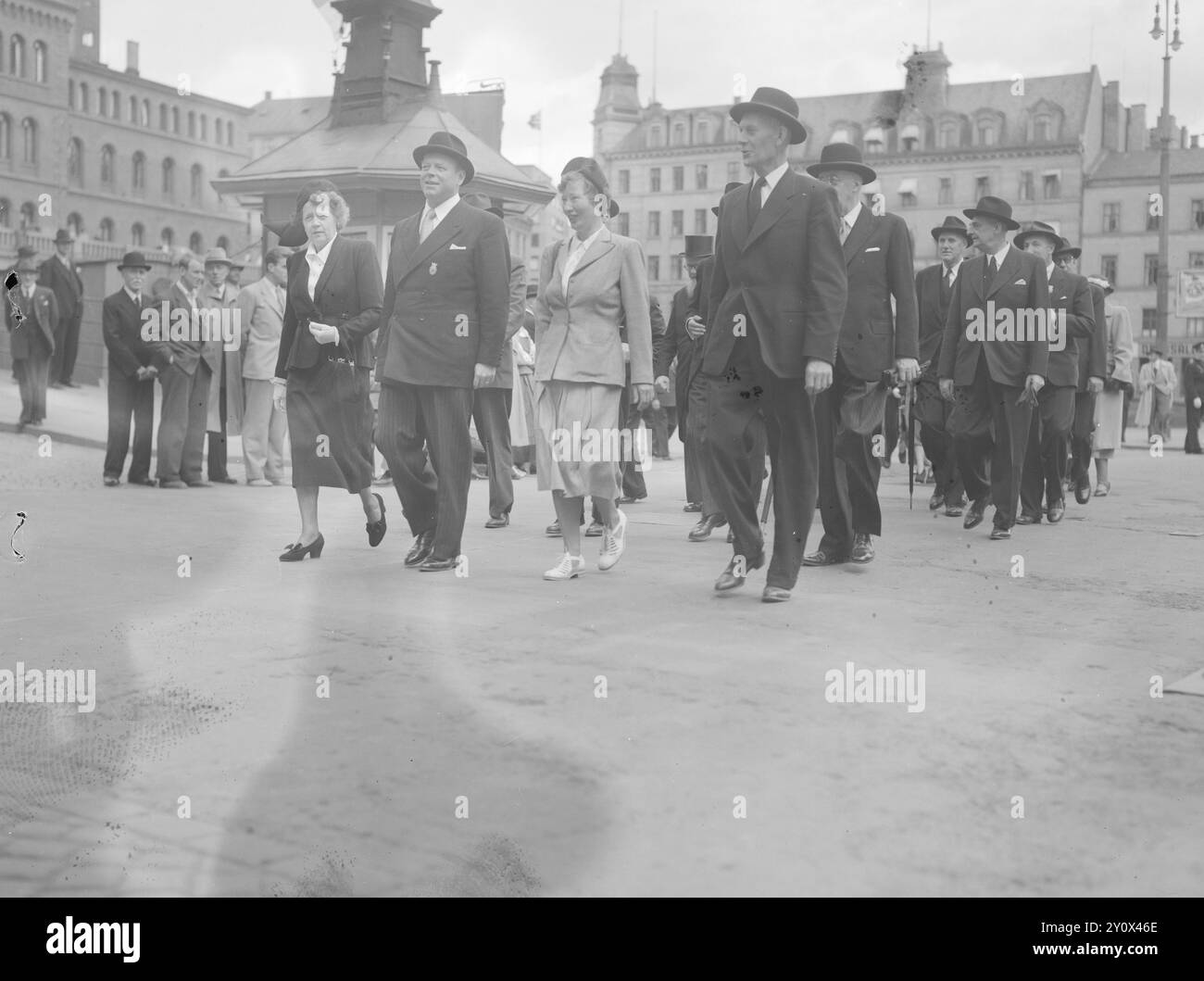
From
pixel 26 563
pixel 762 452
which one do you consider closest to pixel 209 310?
pixel 26 563

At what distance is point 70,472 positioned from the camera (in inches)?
566

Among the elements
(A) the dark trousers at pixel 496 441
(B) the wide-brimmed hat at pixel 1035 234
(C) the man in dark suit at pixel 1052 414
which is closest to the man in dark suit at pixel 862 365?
(A) the dark trousers at pixel 496 441

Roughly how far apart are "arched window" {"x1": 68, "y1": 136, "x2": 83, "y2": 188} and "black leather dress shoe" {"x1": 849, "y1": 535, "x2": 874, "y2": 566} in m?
75.1

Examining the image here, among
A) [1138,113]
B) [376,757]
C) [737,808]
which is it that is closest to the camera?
[737,808]

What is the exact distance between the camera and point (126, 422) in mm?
13656

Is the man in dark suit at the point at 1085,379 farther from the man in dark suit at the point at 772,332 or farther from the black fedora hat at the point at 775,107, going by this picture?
the man in dark suit at the point at 772,332

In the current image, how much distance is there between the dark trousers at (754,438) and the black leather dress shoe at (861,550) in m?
1.39

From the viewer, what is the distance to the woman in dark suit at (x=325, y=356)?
866 cm

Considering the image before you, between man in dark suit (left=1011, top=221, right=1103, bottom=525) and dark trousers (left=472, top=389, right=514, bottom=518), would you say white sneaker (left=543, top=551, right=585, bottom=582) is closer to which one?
dark trousers (left=472, top=389, right=514, bottom=518)

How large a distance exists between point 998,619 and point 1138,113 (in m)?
88.9

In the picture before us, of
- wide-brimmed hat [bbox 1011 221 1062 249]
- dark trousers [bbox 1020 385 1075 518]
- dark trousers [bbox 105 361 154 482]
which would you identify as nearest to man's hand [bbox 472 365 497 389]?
dark trousers [bbox 1020 385 1075 518]

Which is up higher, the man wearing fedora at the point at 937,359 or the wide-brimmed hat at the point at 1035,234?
the wide-brimmed hat at the point at 1035,234

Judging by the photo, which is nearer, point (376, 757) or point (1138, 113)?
point (376, 757)
